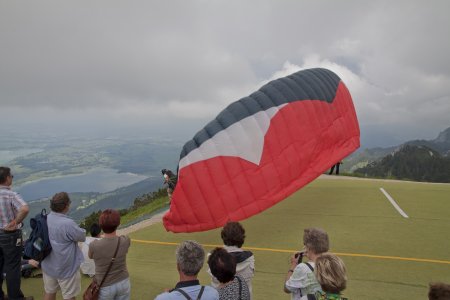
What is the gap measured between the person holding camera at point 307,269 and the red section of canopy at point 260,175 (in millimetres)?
3333

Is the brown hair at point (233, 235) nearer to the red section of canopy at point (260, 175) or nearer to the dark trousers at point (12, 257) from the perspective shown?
the dark trousers at point (12, 257)

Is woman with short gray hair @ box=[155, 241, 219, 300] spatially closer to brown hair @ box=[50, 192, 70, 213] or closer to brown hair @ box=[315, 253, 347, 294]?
brown hair @ box=[315, 253, 347, 294]

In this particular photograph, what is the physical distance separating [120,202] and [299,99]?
454ft

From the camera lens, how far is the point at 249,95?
25.0ft

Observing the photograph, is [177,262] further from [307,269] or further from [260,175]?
[260,175]

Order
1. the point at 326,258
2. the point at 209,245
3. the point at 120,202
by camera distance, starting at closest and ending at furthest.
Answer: the point at 326,258
the point at 209,245
the point at 120,202

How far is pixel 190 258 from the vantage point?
2654 millimetres

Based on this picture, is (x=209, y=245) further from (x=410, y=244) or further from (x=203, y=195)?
(x=410, y=244)

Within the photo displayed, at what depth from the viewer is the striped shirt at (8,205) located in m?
4.30

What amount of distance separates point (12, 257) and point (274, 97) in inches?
214

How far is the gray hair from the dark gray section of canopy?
427cm

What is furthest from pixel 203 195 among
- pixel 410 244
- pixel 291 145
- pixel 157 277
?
pixel 410 244

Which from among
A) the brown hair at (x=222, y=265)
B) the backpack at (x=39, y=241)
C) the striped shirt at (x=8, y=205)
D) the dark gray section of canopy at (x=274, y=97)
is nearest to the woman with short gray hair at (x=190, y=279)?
the brown hair at (x=222, y=265)

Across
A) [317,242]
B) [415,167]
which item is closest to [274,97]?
[317,242]
